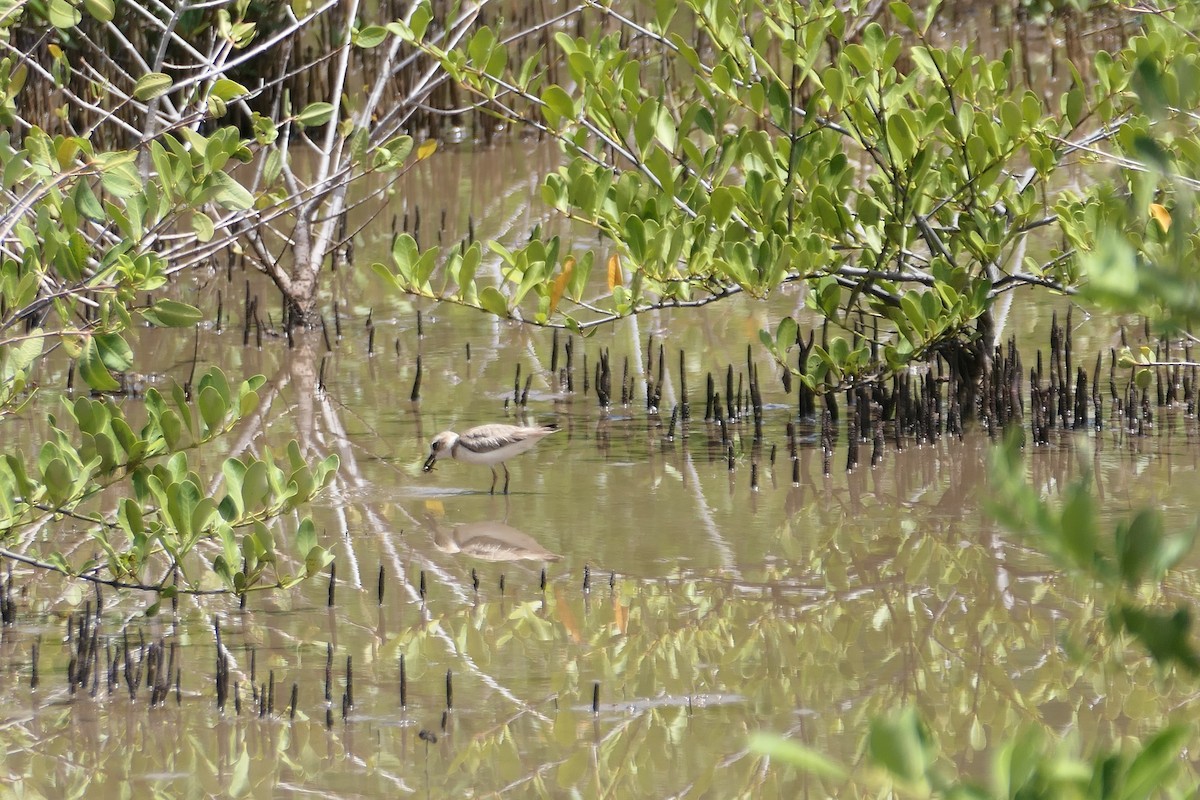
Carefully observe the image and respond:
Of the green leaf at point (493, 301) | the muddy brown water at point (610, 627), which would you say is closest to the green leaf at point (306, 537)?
the muddy brown water at point (610, 627)

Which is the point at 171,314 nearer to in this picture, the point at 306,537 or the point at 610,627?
the point at 306,537

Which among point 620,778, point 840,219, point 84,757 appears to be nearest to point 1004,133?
point 840,219

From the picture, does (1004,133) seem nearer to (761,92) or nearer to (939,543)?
(761,92)

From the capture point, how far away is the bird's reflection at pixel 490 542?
4.46 m

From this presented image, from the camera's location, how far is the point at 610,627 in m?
3.88

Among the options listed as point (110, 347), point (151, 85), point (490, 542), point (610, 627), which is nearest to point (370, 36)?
point (151, 85)

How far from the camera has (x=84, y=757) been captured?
3.23 metres

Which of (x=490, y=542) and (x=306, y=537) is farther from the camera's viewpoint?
(x=490, y=542)

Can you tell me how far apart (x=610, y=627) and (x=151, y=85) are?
1603 millimetres

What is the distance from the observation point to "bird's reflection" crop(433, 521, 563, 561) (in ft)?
14.6

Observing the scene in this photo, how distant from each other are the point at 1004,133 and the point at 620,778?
8.37ft

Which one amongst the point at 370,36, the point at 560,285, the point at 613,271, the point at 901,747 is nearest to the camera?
the point at 901,747

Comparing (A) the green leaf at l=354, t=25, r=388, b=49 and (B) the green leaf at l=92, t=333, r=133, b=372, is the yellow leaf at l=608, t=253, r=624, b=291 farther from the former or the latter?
(B) the green leaf at l=92, t=333, r=133, b=372

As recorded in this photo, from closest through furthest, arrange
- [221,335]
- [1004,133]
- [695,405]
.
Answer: [1004,133] → [695,405] → [221,335]
